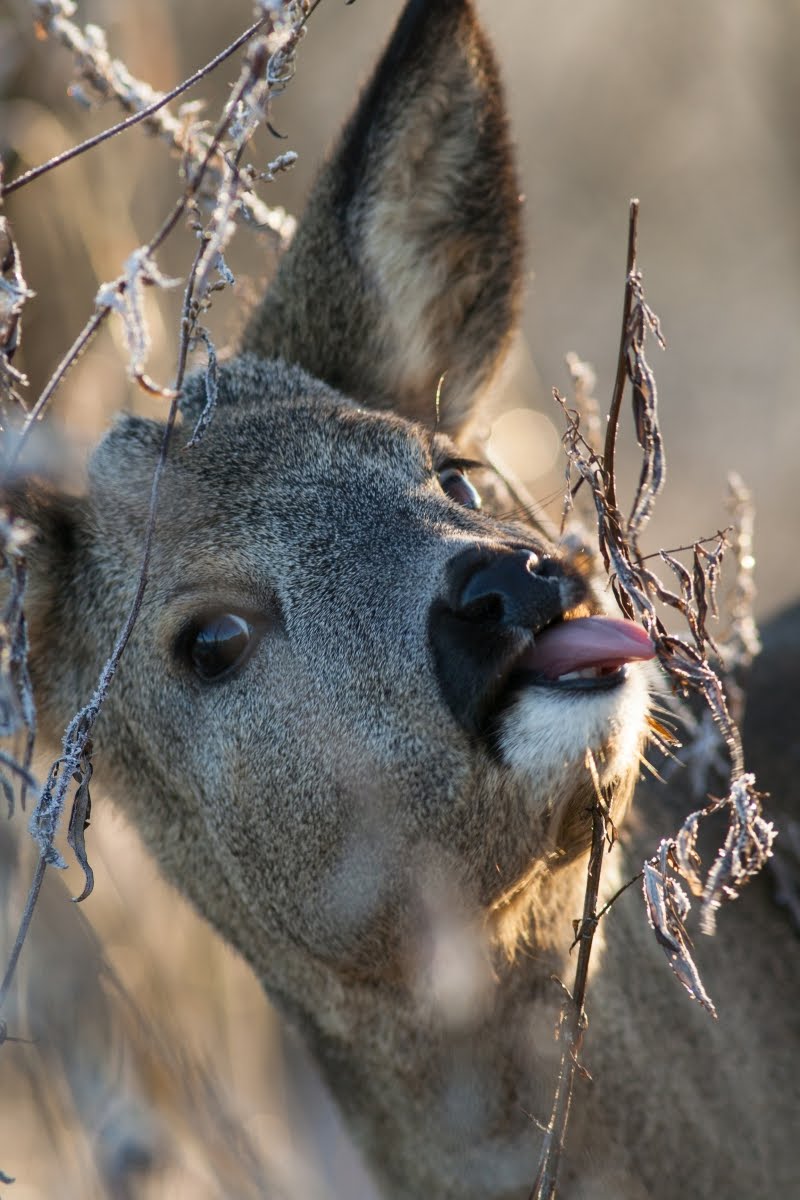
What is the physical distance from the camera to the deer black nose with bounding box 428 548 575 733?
2.49 meters

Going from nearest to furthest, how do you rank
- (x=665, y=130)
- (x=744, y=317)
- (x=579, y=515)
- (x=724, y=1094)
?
(x=724, y=1094)
(x=579, y=515)
(x=744, y=317)
(x=665, y=130)

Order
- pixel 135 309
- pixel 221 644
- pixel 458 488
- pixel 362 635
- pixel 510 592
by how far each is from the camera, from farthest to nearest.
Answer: pixel 458 488
pixel 221 644
pixel 362 635
pixel 510 592
pixel 135 309

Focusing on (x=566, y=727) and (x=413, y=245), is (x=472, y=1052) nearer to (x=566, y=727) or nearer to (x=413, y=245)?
(x=566, y=727)

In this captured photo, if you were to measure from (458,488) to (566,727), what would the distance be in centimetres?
93

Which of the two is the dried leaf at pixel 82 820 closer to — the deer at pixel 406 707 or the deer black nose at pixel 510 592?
the deer at pixel 406 707

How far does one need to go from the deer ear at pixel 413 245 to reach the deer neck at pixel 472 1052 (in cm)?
148

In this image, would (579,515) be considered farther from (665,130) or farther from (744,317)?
(665,130)

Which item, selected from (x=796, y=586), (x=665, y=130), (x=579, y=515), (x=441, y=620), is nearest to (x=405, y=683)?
(x=441, y=620)

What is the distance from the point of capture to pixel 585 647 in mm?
2537

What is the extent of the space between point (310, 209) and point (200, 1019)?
131 inches

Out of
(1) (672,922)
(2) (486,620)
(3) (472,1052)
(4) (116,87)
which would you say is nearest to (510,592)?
(2) (486,620)

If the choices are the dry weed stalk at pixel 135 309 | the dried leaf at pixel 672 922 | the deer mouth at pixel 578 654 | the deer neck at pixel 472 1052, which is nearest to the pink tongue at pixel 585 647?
the deer mouth at pixel 578 654

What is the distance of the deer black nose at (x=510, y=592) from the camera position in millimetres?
2484

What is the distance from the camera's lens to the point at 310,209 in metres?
3.63
